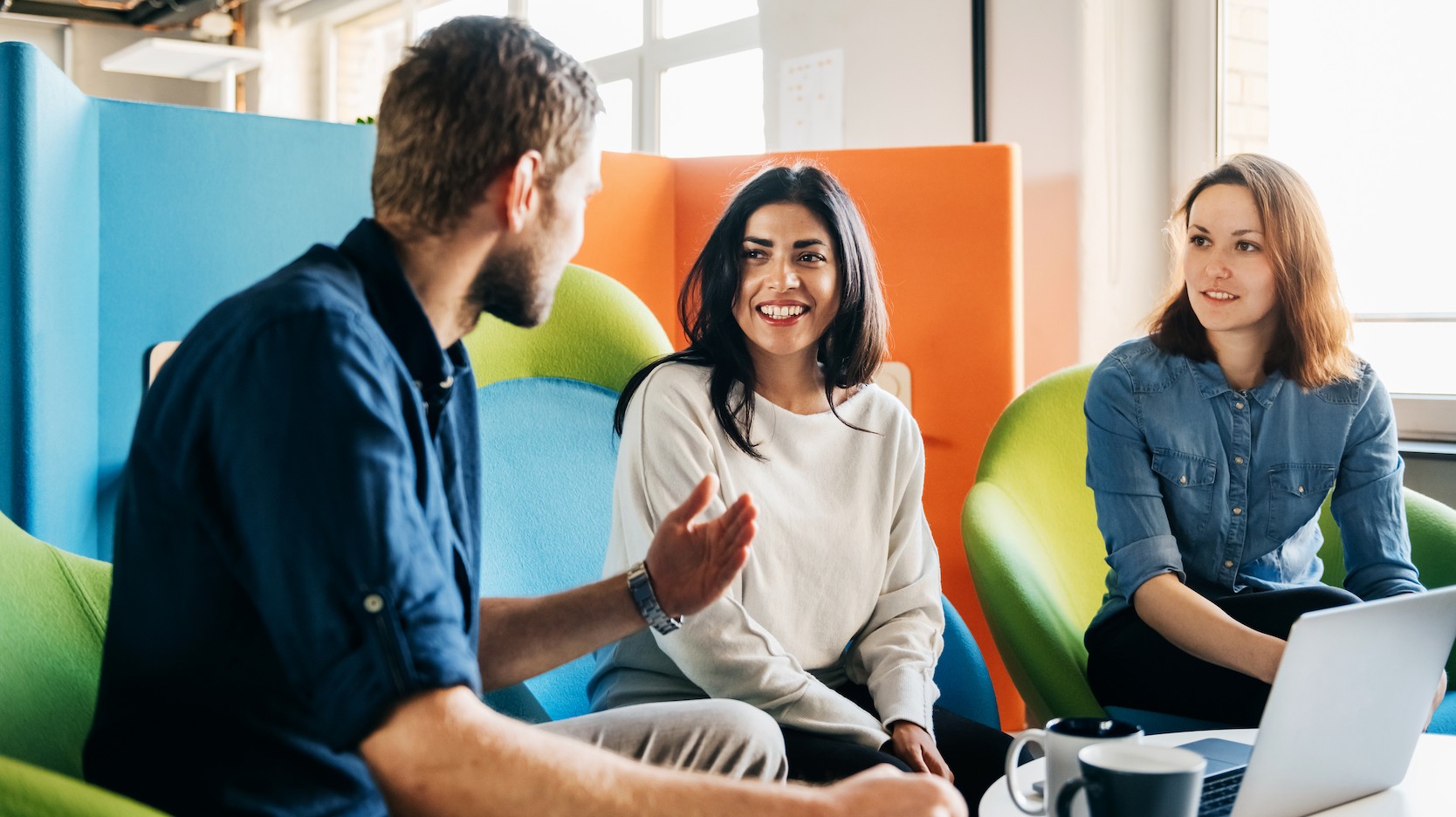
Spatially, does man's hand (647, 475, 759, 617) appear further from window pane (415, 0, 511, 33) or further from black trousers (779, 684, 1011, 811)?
window pane (415, 0, 511, 33)

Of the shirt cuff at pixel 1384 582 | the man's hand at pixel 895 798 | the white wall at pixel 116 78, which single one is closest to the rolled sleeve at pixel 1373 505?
the shirt cuff at pixel 1384 582

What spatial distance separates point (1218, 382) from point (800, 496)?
0.73m

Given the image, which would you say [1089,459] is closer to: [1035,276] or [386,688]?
[1035,276]

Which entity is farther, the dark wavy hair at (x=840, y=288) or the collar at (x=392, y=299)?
the dark wavy hair at (x=840, y=288)

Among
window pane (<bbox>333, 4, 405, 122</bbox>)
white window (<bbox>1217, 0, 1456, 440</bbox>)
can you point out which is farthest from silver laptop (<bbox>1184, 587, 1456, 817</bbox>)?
window pane (<bbox>333, 4, 405, 122</bbox>)

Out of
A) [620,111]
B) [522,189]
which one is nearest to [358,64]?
[620,111]

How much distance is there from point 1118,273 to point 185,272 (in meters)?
2.00

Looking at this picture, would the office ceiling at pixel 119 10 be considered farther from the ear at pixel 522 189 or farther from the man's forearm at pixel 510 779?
the man's forearm at pixel 510 779

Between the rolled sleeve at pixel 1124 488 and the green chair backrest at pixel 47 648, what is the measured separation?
1371mm

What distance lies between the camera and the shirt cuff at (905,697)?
1587 millimetres

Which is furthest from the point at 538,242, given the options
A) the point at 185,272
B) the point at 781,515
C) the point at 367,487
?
the point at 185,272

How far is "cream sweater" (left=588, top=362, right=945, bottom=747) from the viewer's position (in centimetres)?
156

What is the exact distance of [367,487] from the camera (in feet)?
2.58

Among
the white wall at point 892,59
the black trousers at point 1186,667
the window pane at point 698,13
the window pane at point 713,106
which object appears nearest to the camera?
the black trousers at point 1186,667
